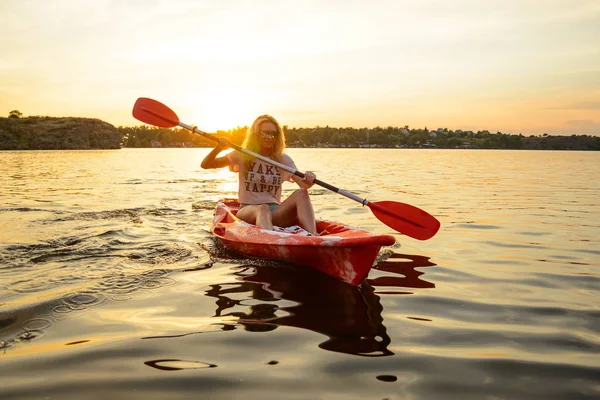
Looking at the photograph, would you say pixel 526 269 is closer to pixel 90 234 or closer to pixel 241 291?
pixel 241 291

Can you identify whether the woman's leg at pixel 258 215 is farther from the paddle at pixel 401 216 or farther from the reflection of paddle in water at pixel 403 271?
the reflection of paddle in water at pixel 403 271

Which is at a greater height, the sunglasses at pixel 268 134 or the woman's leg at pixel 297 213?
the sunglasses at pixel 268 134

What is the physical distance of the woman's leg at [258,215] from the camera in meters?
5.54

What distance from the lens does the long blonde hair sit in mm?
6078

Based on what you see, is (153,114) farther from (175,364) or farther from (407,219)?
→ (175,364)

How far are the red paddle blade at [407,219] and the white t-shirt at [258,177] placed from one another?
4.27 feet

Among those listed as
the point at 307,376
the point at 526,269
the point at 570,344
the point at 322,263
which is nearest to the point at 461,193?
the point at 526,269

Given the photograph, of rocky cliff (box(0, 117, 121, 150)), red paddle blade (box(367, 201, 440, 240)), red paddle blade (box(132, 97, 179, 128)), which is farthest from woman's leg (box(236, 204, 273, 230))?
rocky cliff (box(0, 117, 121, 150))

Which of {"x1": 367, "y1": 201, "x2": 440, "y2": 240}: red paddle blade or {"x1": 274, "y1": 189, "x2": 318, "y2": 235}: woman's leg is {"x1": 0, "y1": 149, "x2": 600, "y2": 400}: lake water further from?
{"x1": 274, "y1": 189, "x2": 318, "y2": 235}: woman's leg

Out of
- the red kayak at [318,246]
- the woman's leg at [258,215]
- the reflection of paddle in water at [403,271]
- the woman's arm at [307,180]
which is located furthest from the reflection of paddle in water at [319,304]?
the woman's arm at [307,180]

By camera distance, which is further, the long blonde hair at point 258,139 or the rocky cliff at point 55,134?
the rocky cliff at point 55,134

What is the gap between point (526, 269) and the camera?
4.87 meters

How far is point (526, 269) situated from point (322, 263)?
215 centimetres

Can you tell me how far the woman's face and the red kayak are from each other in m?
1.04
